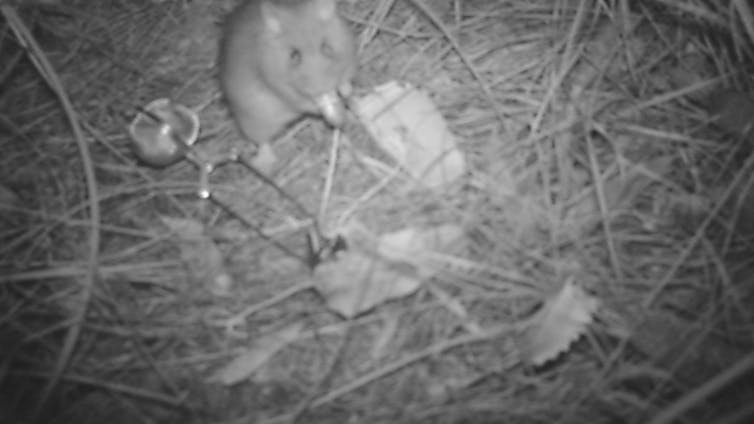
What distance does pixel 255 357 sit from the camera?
85.7 inches

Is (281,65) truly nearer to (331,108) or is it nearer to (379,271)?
(331,108)

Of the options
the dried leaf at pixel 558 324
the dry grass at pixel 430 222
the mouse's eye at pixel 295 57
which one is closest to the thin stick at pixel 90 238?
the dry grass at pixel 430 222

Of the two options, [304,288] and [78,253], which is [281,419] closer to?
[304,288]

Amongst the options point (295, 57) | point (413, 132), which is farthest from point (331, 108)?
point (413, 132)

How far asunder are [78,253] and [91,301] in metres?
0.26

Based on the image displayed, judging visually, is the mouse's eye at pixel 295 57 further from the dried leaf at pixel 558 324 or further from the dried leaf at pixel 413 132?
the dried leaf at pixel 558 324

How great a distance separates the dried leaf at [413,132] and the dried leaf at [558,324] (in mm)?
671

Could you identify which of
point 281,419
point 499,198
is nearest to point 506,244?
point 499,198

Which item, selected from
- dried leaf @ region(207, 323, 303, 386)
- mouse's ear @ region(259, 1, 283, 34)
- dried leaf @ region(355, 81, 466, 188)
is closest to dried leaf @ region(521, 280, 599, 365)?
dried leaf @ region(355, 81, 466, 188)

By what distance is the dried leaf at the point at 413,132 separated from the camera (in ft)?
8.23

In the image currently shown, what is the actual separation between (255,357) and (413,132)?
1116 millimetres

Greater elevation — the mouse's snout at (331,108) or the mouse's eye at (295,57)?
the mouse's eye at (295,57)

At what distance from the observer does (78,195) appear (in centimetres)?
256

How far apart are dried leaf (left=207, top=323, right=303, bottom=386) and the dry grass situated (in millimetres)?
31
